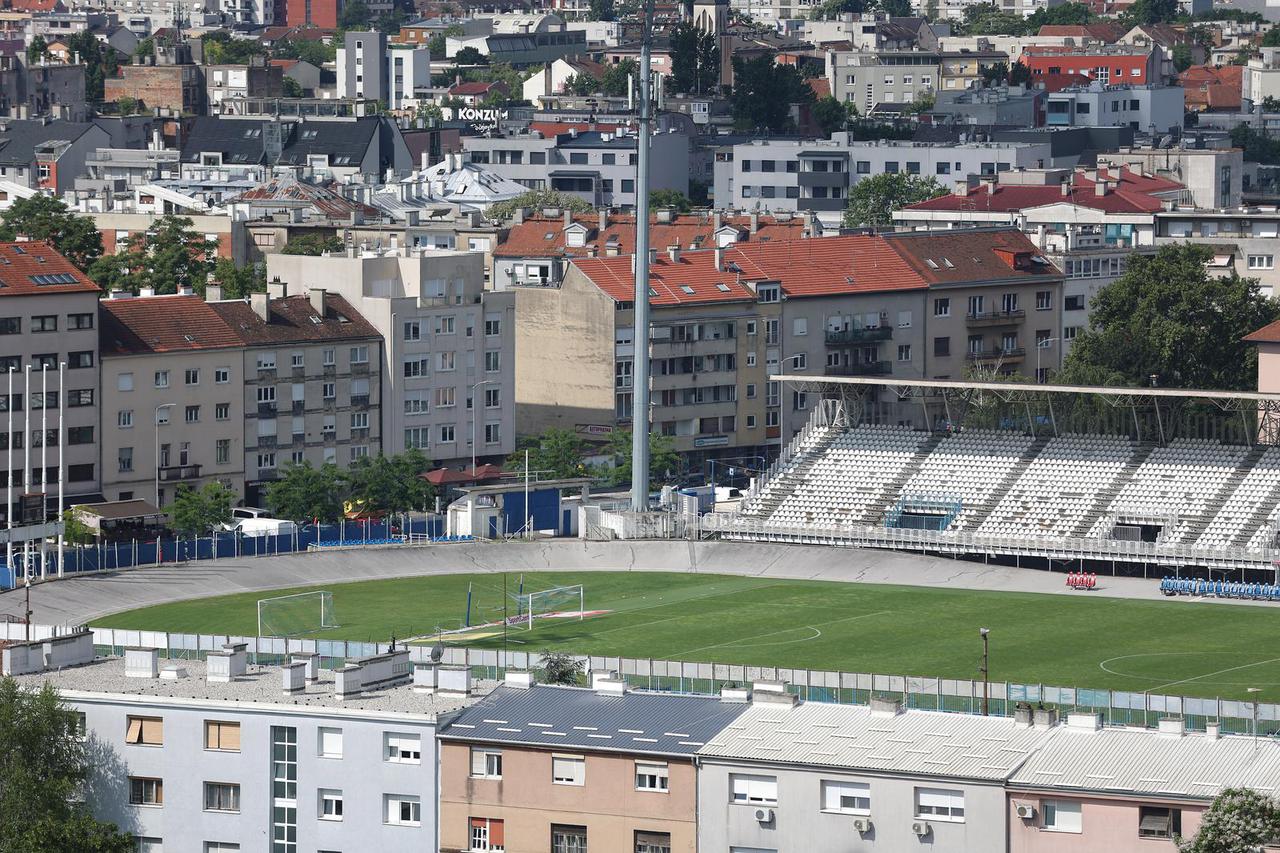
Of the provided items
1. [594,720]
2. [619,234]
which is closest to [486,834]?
[594,720]

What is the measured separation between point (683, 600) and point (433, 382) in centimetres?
2993

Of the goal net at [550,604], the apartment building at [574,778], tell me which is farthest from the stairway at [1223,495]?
the apartment building at [574,778]

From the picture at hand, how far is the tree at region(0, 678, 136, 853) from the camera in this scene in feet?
203

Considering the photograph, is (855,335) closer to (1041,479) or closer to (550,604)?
(1041,479)

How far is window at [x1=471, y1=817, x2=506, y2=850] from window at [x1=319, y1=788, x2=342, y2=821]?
120 inches

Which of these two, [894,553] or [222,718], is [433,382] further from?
[222,718]

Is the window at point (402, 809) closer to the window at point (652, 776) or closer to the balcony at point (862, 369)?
the window at point (652, 776)

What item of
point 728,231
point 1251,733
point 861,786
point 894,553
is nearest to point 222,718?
point 861,786

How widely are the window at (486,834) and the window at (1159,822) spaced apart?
1328cm

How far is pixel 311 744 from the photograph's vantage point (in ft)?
213

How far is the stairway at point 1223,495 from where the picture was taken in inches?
4786

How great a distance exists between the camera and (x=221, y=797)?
65.8 metres

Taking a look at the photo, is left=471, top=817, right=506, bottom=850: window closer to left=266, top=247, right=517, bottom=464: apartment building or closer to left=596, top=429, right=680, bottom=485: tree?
left=596, top=429, right=680, bottom=485: tree

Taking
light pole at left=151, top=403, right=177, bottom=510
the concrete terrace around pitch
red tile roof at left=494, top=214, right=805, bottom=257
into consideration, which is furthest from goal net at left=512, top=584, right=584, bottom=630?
red tile roof at left=494, top=214, right=805, bottom=257
